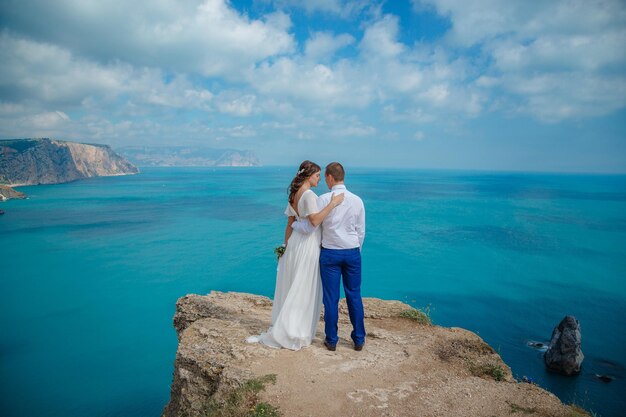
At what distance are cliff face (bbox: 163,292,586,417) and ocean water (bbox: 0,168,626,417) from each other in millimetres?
7441

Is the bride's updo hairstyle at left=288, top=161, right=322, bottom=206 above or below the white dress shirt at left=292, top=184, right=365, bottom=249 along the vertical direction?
above

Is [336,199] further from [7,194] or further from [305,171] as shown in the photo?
[7,194]

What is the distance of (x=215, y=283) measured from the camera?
3422 cm

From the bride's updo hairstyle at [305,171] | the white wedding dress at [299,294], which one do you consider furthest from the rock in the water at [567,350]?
the bride's updo hairstyle at [305,171]

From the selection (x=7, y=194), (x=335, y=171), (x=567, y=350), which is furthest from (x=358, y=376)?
(x=7, y=194)

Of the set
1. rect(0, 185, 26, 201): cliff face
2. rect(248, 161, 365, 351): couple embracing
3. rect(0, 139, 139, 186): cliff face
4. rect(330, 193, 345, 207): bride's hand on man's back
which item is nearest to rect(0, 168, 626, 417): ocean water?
rect(248, 161, 365, 351): couple embracing

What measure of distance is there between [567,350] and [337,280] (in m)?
18.2

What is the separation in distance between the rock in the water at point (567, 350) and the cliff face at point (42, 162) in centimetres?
15352

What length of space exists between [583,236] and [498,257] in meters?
22.3

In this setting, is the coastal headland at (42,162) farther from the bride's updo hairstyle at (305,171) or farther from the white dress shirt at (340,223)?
the white dress shirt at (340,223)

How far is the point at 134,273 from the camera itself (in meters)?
35.7

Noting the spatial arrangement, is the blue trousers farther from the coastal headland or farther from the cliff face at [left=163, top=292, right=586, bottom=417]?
the coastal headland

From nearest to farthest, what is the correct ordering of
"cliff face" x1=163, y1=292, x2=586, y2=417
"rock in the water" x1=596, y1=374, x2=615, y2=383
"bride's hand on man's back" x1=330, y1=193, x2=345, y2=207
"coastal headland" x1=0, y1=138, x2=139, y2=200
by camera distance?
"cliff face" x1=163, y1=292, x2=586, y2=417 → "bride's hand on man's back" x1=330, y1=193, x2=345, y2=207 → "rock in the water" x1=596, y1=374, x2=615, y2=383 → "coastal headland" x1=0, y1=138, x2=139, y2=200

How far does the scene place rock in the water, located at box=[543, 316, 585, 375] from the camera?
1745cm
